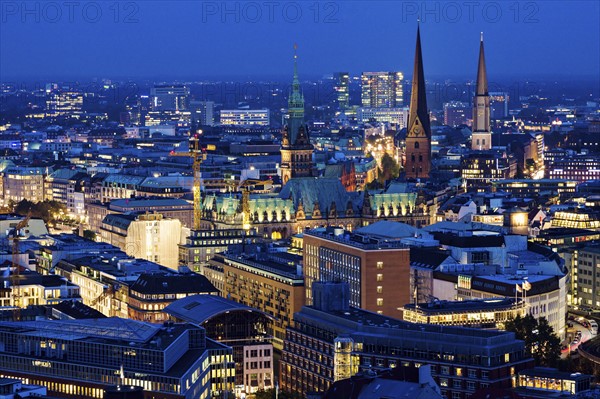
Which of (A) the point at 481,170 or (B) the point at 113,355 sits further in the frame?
(A) the point at 481,170

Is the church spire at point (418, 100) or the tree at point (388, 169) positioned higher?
the church spire at point (418, 100)

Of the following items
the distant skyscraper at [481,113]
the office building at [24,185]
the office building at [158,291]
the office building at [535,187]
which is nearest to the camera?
the office building at [158,291]

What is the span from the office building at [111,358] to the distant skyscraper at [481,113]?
3625 inches

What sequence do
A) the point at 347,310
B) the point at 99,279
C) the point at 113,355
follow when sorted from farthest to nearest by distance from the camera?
the point at 99,279
the point at 347,310
the point at 113,355

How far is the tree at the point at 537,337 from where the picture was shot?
7044cm

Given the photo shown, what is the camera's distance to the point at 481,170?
148m

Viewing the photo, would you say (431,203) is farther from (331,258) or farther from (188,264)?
(331,258)

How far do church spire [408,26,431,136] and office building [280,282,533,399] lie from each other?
68.4 meters

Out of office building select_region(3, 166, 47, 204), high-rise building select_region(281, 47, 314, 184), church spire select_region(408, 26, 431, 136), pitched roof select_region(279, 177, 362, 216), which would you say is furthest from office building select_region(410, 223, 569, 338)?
office building select_region(3, 166, 47, 204)

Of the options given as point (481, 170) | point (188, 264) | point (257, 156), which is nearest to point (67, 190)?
point (257, 156)

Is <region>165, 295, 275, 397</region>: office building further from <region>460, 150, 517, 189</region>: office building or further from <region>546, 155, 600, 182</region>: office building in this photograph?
<region>546, 155, 600, 182</region>: office building

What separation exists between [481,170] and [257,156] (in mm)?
20001

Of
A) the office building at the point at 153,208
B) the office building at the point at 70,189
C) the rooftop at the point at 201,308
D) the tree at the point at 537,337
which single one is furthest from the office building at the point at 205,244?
the office building at the point at 70,189

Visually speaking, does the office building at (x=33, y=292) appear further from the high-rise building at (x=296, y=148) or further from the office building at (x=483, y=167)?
the office building at (x=483, y=167)
